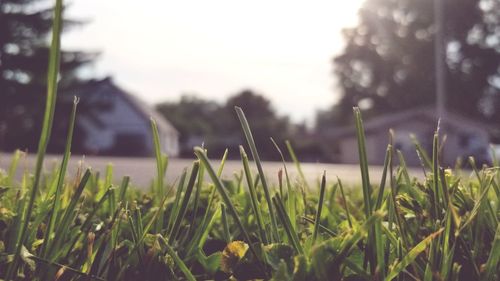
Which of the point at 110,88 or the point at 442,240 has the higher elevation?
the point at 110,88

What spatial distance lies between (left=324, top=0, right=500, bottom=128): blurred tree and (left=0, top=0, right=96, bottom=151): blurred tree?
22452mm

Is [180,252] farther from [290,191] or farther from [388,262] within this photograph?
[388,262]

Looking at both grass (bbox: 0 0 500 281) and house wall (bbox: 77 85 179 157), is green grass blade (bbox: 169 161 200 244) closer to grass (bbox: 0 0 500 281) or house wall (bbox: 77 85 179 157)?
grass (bbox: 0 0 500 281)

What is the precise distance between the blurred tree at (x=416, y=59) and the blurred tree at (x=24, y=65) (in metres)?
22.5

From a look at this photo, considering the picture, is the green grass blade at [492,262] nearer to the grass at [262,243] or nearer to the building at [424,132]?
the grass at [262,243]

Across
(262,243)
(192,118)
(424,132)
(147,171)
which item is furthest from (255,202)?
(192,118)

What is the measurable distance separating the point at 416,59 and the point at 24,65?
3030 cm

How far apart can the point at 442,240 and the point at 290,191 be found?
0.72 ft

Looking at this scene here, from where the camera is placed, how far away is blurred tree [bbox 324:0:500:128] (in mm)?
43500

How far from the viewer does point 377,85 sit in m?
46.5

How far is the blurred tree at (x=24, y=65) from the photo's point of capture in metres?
35.0

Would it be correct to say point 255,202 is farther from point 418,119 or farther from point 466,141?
point 466,141

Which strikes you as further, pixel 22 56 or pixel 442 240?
pixel 22 56

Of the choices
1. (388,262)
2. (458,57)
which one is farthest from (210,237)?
(458,57)
